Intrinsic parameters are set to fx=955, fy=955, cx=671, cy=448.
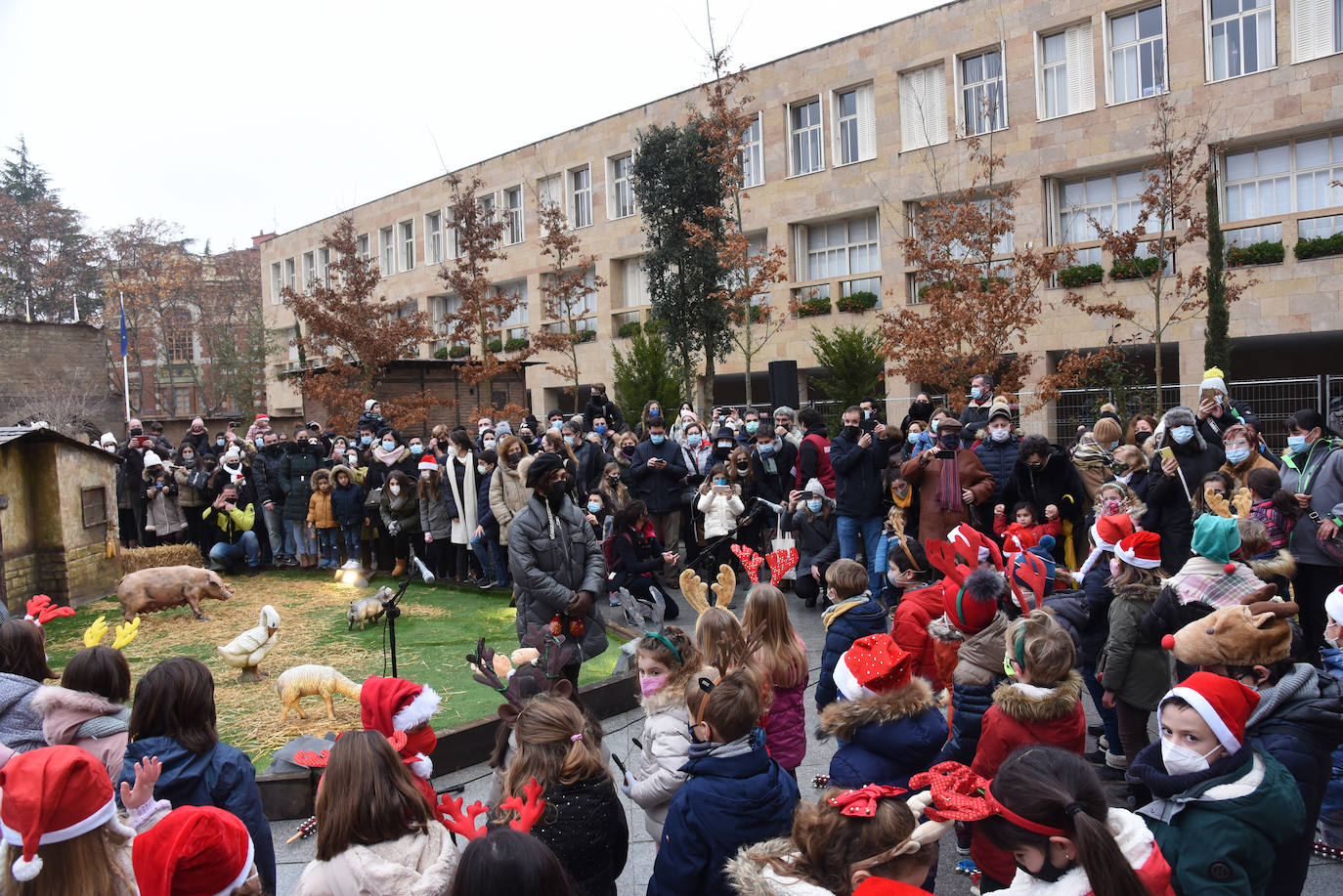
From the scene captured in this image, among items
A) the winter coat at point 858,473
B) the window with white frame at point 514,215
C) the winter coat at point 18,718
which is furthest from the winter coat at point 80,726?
the window with white frame at point 514,215

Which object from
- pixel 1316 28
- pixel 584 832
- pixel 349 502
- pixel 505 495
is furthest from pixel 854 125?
pixel 584 832

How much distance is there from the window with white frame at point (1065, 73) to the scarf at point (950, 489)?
19637 millimetres

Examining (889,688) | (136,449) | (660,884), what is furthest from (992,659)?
(136,449)

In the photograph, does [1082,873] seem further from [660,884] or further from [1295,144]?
[1295,144]

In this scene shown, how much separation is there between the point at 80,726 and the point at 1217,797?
4483 mm

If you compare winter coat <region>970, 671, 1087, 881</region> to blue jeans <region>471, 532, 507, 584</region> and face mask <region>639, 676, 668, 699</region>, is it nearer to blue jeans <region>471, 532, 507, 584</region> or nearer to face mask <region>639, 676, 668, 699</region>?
face mask <region>639, 676, 668, 699</region>

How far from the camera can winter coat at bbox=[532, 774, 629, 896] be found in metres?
3.72

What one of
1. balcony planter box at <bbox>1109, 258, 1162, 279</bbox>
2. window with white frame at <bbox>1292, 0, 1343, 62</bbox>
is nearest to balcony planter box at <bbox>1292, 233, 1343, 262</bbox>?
balcony planter box at <bbox>1109, 258, 1162, 279</bbox>

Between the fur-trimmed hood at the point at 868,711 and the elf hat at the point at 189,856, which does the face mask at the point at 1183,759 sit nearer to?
the fur-trimmed hood at the point at 868,711

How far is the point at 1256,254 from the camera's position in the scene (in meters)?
22.8

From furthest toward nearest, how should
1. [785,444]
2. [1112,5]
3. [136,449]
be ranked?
[1112,5], [136,449], [785,444]

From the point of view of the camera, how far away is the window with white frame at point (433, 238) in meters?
44.1

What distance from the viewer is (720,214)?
2333 centimetres

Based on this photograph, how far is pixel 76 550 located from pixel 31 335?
2685cm
